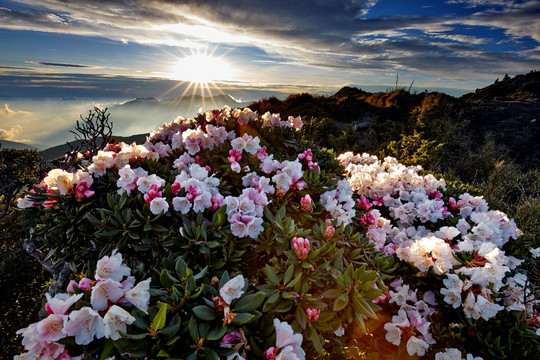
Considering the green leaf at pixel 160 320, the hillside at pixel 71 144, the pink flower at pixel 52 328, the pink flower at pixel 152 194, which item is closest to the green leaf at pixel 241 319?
the green leaf at pixel 160 320

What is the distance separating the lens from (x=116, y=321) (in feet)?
5.10

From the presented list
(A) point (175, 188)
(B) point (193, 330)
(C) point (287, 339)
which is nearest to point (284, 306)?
(C) point (287, 339)

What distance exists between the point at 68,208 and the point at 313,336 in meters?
2.39

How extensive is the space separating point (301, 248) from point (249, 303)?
0.58 meters

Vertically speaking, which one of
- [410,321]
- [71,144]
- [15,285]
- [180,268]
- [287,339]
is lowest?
[15,285]

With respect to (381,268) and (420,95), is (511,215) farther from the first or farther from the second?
(420,95)

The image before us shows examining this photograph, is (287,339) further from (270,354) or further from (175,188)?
(175,188)

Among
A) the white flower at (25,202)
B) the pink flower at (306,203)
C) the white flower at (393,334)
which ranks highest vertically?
the pink flower at (306,203)

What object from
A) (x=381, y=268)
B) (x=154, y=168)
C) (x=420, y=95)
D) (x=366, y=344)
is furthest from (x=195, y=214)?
(x=420, y=95)

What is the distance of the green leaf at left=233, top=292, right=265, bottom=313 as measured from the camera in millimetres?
1743

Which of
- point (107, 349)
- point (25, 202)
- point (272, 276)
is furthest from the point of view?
point (25, 202)

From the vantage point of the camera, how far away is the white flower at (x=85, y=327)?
1515 millimetres

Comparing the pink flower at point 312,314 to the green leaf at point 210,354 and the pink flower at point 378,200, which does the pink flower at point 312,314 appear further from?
the pink flower at point 378,200

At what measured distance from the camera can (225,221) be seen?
2520 millimetres
